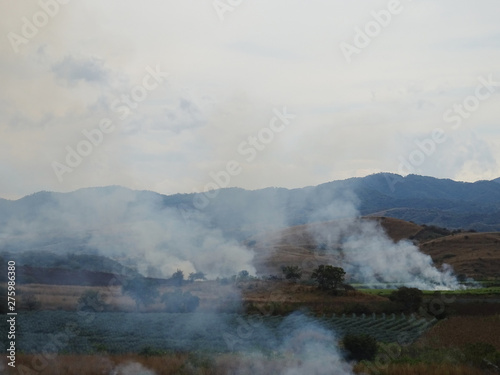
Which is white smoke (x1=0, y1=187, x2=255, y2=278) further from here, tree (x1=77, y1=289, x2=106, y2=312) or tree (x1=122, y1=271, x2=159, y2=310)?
tree (x1=77, y1=289, x2=106, y2=312)

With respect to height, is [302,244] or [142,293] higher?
[302,244]

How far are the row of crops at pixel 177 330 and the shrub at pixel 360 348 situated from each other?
17.4ft

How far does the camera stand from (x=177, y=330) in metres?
42.3

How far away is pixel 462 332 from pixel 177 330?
760 inches

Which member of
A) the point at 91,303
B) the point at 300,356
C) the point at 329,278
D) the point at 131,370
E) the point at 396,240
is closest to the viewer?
the point at 131,370

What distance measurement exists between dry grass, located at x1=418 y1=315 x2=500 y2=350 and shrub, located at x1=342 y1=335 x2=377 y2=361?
7406mm

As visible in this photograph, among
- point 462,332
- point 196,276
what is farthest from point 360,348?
point 196,276

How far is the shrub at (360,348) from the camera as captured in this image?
29.3 meters

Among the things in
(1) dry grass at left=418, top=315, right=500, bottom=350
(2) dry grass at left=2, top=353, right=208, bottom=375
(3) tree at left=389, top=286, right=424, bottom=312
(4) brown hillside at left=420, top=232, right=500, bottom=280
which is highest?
(4) brown hillside at left=420, top=232, right=500, bottom=280

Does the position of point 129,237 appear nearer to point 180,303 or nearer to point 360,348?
point 180,303

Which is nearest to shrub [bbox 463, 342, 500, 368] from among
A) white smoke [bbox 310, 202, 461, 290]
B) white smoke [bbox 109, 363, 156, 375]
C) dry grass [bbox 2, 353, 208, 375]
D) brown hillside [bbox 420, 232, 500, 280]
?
dry grass [bbox 2, 353, 208, 375]

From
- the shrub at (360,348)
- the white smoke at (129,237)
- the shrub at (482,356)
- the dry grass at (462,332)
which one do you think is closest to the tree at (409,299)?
the dry grass at (462,332)

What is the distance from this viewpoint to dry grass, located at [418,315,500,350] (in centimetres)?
3716

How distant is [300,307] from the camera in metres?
56.7
